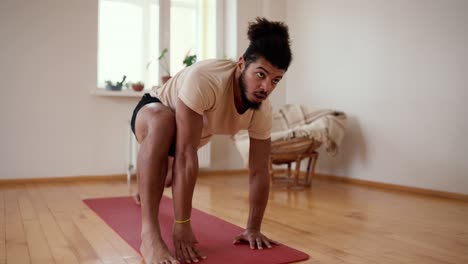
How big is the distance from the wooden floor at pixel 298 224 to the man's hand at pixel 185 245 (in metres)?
0.15

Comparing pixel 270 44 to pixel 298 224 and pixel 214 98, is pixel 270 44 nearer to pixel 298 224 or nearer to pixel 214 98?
pixel 214 98

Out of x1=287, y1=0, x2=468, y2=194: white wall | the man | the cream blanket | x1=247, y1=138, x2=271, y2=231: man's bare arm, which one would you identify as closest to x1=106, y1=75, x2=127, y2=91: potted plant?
the cream blanket

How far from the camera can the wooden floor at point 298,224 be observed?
1.44 m

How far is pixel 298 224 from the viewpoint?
1.95 meters

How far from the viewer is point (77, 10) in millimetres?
3422

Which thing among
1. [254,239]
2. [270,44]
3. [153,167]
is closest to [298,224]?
[254,239]

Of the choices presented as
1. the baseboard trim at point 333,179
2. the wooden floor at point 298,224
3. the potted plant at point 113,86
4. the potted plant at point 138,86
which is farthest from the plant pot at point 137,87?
the wooden floor at point 298,224

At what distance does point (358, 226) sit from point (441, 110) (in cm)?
138

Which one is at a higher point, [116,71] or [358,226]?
[116,71]

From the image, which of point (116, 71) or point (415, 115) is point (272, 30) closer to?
point (415, 115)

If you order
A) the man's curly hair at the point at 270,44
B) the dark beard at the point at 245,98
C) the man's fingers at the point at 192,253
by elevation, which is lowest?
the man's fingers at the point at 192,253

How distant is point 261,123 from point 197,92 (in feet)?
1.01

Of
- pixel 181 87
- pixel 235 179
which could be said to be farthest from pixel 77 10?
pixel 181 87

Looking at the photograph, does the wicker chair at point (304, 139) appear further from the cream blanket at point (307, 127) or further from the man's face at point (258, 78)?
the man's face at point (258, 78)
